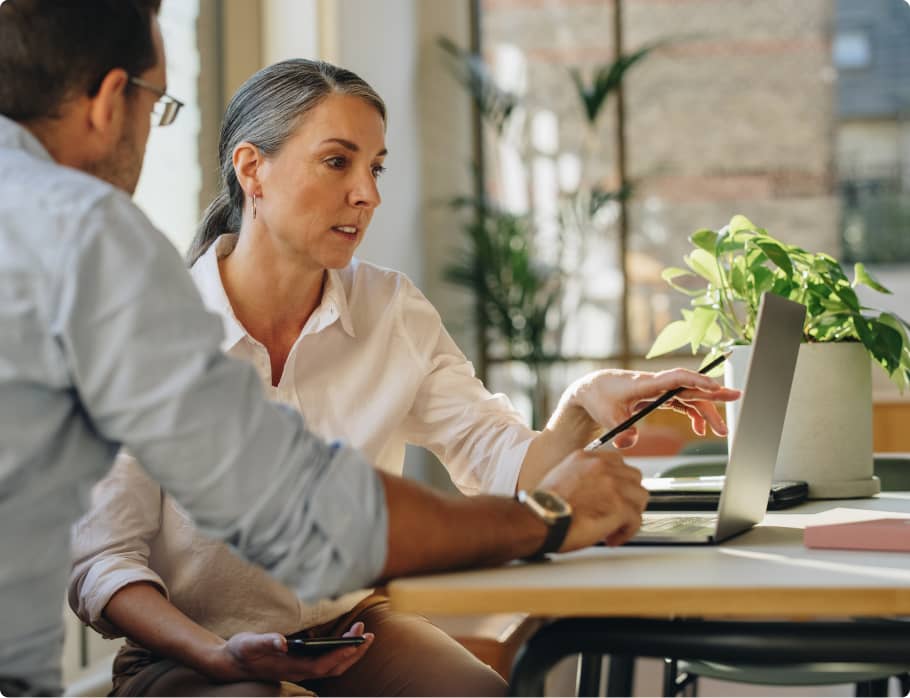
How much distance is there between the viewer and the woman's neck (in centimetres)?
185

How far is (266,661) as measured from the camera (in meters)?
1.42

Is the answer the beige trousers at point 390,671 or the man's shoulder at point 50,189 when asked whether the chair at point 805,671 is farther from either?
the man's shoulder at point 50,189

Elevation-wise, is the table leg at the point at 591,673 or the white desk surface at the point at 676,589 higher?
the white desk surface at the point at 676,589

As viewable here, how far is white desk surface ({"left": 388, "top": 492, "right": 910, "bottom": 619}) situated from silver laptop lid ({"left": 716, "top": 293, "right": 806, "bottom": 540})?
0.47ft

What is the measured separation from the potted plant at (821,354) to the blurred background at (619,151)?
376cm

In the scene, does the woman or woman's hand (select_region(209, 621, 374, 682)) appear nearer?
woman's hand (select_region(209, 621, 374, 682))

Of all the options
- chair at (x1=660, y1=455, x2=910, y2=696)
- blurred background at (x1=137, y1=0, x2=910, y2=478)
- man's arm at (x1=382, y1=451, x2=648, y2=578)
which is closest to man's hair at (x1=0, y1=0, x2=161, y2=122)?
man's arm at (x1=382, y1=451, x2=648, y2=578)

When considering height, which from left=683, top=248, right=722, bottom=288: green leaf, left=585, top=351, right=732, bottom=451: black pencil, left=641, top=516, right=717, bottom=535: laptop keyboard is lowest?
left=641, top=516, right=717, bottom=535: laptop keyboard

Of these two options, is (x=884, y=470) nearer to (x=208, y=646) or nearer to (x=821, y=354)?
(x=821, y=354)

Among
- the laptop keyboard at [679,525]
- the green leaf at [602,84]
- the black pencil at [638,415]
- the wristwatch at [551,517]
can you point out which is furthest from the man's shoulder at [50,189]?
the green leaf at [602,84]

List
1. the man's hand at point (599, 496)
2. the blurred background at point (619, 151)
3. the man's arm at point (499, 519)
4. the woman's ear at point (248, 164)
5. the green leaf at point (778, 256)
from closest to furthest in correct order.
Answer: the man's arm at point (499, 519)
the man's hand at point (599, 496)
the green leaf at point (778, 256)
the woman's ear at point (248, 164)
the blurred background at point (619, 151)

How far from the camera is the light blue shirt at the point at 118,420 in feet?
3.20

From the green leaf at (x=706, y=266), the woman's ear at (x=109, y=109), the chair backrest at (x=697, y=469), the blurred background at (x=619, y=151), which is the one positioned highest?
the blurred background at (x=619, y=151)

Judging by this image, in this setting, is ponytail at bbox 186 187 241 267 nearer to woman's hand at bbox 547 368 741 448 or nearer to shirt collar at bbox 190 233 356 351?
shirt collar at bbox 190 233 356 351
